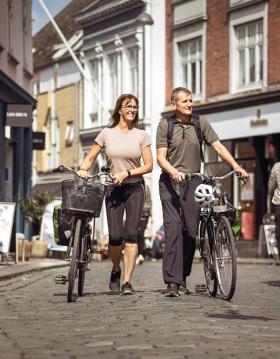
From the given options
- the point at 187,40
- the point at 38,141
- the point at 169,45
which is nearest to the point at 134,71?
the point at 169,45

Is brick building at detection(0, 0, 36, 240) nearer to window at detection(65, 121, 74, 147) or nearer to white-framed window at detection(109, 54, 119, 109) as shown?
white-framed window at detection(109, 54, 119, 109)

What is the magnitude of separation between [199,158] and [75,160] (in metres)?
36.4

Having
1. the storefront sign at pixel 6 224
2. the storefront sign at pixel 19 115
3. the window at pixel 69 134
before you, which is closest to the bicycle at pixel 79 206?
the storefront sign at pixel 6 224

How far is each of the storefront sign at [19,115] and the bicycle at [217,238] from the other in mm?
15740

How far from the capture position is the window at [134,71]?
42531mm

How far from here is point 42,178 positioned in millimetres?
52625

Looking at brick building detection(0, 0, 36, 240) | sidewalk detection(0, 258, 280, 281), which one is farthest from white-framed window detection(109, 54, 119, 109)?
sidewalk detection(0, 258, 280, 281)

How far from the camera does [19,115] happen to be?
27.2m

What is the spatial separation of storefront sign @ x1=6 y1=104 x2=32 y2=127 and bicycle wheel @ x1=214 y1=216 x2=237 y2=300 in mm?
16134

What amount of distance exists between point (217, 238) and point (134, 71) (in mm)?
31942

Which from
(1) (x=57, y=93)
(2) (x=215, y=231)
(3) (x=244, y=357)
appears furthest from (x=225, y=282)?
(1) (x=57, y=93)

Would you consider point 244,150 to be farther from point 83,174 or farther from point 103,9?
point 83,174

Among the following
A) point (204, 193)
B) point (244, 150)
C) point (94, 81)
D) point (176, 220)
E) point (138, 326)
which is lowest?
point (138, 326)

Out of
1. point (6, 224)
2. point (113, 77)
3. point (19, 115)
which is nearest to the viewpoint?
point (6, 224)
